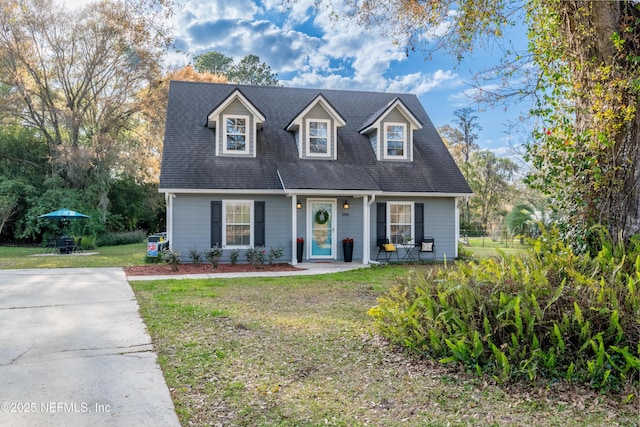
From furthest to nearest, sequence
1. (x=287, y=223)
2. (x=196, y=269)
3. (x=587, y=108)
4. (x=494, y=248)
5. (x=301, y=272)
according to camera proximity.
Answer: (x=494, y=248), (x=287, y=223), (x=196, y=269), (x=301, y=272), (x=587, y=108)

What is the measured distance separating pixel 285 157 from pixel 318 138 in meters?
1.32

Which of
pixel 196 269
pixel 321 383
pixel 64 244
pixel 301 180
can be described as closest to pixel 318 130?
pixel 301 180

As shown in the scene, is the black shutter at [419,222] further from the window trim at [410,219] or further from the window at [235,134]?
the window at [235,134]

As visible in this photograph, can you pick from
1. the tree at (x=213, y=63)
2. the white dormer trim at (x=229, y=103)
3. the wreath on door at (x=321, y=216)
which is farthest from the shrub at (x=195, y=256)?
the tree at (x=213, y=63)

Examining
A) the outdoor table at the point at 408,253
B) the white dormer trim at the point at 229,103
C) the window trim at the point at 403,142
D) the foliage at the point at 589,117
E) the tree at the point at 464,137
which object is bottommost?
the outdoor table at the point at 408,253

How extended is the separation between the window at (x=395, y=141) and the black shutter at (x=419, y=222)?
1.98 metres

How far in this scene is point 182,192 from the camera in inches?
509

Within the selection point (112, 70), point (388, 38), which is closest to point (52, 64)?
point (112, 70)

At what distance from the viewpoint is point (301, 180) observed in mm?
13422

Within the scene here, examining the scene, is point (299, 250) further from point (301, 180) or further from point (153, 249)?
point (153, 249)

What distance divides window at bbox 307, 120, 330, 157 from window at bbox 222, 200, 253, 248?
296 centimetres

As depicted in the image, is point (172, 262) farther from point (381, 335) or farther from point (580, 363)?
point (580, 363)

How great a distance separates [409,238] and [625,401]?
11.5 metres

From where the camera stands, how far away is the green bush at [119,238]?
73.8ft
